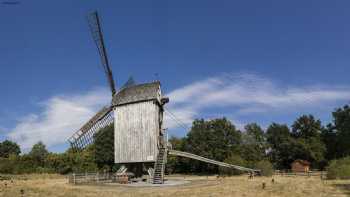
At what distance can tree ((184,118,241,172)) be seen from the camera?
5072 cm

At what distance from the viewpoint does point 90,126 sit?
33406mm

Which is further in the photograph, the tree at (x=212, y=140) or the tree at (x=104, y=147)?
the tree at (x=104, y=147)

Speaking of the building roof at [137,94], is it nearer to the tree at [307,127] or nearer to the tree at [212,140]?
the tree at [212,140]

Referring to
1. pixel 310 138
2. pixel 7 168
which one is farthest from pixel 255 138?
pixel 7 168

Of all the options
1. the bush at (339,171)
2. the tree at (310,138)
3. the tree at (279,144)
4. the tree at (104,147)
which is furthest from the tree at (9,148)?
the bush at (339,171)

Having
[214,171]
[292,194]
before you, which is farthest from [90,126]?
[214,171]

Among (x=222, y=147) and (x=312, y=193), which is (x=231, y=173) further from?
(x=312, y=193)

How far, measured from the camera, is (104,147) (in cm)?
5562

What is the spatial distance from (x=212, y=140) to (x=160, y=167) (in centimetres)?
2321

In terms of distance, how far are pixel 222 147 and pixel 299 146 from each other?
48.7 ft

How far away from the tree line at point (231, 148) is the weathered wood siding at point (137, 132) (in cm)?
1581

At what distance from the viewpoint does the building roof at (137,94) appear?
100ft

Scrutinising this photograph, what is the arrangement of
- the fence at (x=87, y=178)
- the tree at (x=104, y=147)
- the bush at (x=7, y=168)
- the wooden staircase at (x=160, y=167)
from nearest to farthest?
the wooden staircase at (x=160, y=167) → the fence at (x=87, y=178) → the tree at (x=104, y=147) → the bush at (x=7, y=168)

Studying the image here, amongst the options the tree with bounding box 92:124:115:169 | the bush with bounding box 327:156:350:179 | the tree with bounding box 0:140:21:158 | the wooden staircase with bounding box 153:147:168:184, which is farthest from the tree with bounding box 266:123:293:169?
the tree with bounding box 0:140:21:158
